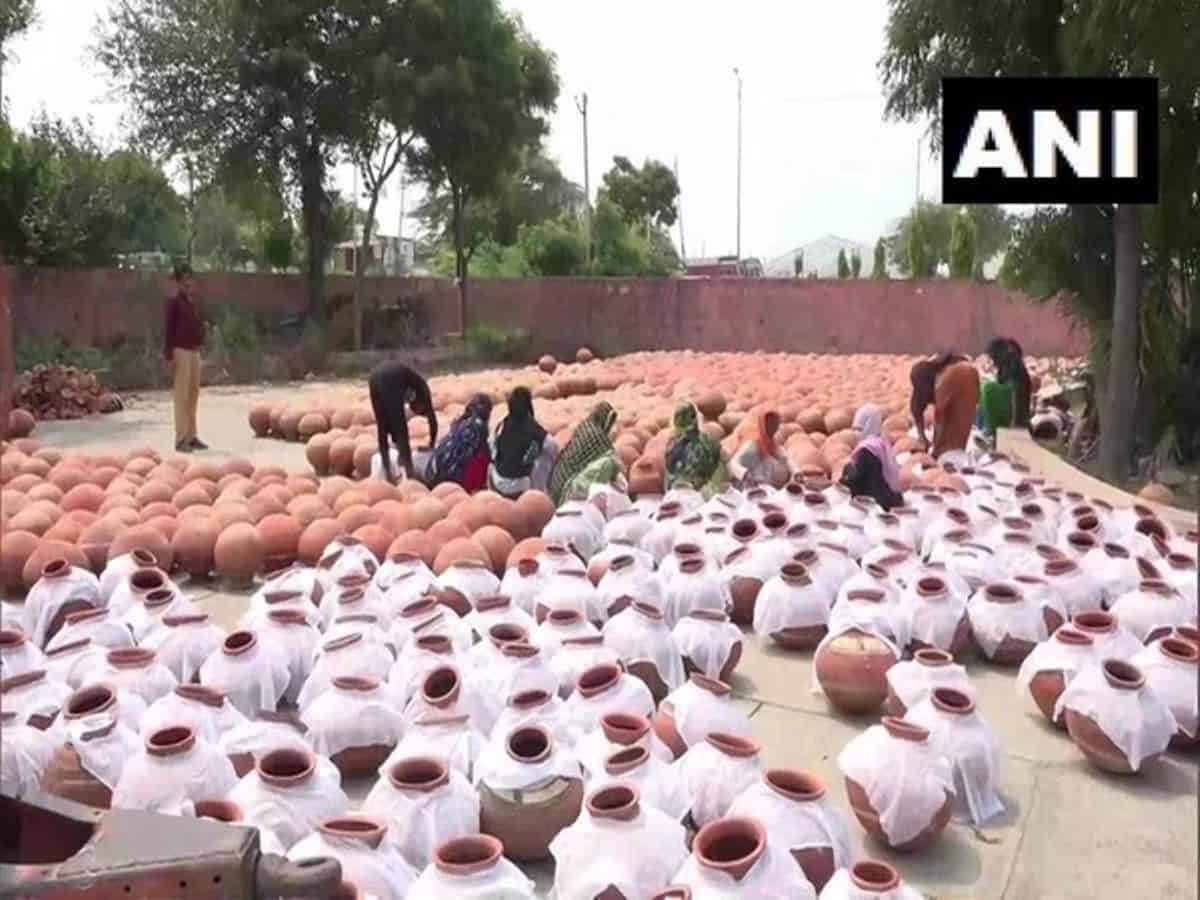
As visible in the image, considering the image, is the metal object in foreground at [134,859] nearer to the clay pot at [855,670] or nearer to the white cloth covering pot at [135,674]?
the white cloth covering pot at [135,674]

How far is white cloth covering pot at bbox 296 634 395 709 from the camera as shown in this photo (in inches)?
155

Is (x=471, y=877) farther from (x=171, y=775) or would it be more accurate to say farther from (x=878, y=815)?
(x=878, y=815)

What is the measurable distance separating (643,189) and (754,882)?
41527 millimetres

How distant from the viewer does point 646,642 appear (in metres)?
4.12

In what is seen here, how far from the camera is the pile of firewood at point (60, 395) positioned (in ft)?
42.1

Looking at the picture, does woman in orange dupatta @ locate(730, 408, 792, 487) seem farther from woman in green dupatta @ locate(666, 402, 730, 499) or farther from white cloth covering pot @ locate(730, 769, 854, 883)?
white cloth covering pot @ locate(730, 769, 854, 883)

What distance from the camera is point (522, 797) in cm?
307

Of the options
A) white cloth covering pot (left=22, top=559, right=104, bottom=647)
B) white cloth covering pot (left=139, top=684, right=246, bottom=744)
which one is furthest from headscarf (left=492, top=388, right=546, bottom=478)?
white cloth covering pot (left=139, top=684, right=246, bottom=744)

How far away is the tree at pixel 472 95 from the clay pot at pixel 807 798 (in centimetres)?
1900

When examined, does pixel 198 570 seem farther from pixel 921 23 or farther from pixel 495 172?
pixel 495 172

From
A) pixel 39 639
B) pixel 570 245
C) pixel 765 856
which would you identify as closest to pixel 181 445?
pixel 39 639

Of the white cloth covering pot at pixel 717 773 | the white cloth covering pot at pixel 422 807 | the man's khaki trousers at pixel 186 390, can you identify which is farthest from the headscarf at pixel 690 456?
the man's khaki trousers at pixel 186 390

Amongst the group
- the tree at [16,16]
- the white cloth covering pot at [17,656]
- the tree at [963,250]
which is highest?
the tree at [16,16]

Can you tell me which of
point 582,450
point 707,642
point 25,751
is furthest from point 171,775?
point 582,450
